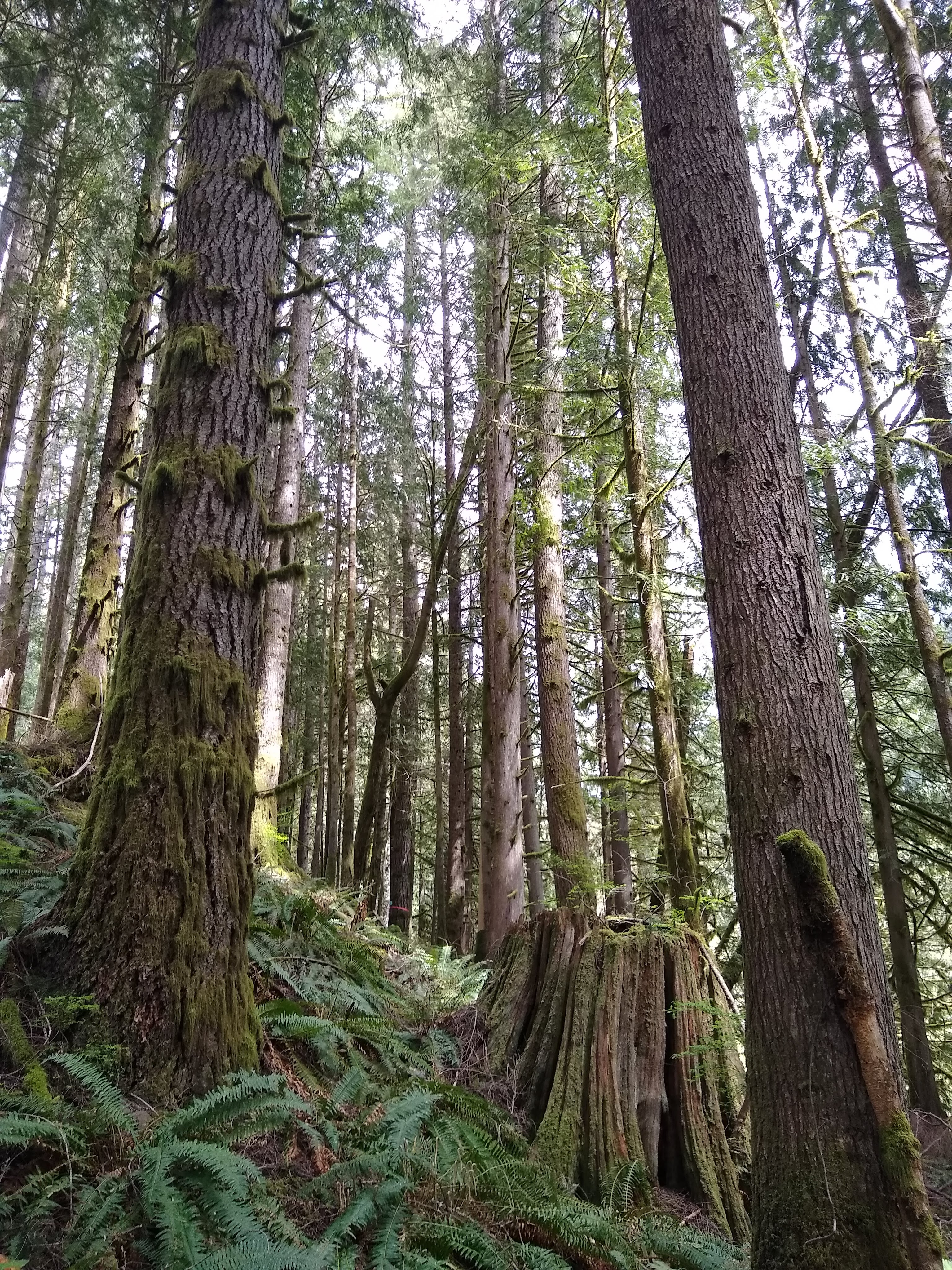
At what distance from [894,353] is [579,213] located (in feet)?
20.0

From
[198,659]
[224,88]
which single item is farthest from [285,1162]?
[224,88]

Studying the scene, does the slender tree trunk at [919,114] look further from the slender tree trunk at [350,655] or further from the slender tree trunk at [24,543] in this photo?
the slender tree trunk at [24,543]

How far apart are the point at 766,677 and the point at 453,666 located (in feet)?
41.6

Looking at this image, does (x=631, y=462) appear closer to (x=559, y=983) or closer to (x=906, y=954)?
(x=559, y=983)

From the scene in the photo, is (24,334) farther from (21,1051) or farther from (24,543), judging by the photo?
(21,1051)

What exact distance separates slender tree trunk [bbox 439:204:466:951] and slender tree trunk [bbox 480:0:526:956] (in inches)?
132

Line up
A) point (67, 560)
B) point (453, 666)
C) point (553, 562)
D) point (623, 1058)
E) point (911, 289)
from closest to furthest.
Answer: point (623, 1058), point (553, 562), point (911, 289), point (453, 666), point (67, 560)

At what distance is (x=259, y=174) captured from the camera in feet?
14.3

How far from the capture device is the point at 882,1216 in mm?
2414

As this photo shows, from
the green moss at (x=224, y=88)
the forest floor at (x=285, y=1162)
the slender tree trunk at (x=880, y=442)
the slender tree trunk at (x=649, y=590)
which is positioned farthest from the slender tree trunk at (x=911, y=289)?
the forest floor at (x=285, y=1162)

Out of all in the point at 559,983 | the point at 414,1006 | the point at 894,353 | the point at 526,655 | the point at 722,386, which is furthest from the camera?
the point at 526,655

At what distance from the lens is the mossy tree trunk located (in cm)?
303

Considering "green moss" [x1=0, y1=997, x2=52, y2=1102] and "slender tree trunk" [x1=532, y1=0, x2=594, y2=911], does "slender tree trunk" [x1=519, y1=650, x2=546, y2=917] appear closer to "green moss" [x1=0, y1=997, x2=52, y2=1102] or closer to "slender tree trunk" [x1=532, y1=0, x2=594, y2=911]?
"slender tree trunk" [x1=532, y1=0, x2=594, y2=911]

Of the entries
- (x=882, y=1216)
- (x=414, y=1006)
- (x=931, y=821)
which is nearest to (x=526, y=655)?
(x=931, y=821)
